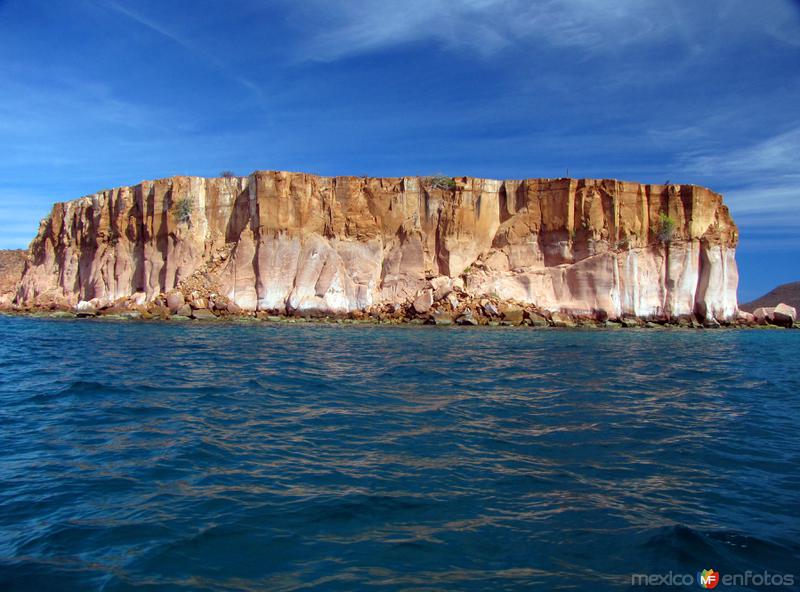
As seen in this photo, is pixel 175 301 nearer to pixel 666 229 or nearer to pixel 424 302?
pixel 424 302

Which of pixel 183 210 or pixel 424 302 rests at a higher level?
pixel 183 210

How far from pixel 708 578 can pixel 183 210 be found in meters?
40.2

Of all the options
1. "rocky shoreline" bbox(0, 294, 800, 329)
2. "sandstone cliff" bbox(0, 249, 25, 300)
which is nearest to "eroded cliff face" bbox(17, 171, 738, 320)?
"rocky shoreline" bbox(0, 294, 800, 329)

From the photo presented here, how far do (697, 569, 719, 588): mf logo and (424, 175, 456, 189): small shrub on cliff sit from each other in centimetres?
3775

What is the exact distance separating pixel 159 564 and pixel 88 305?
133 ft

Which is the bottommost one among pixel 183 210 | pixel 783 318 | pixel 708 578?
pixel 708 578

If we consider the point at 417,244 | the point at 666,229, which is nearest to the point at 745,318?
the point at 666,229

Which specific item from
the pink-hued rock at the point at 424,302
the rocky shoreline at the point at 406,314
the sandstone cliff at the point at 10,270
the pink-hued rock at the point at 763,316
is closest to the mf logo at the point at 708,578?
the rocky shoreline at the point at 406,314

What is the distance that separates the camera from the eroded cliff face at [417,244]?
37.2m

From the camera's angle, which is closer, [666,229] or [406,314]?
[406,314]

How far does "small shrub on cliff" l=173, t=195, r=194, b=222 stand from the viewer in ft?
128

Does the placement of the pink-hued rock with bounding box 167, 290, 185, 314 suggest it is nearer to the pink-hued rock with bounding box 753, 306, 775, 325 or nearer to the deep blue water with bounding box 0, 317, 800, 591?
the deep blue water with bounding box 0, 317, 800, 591

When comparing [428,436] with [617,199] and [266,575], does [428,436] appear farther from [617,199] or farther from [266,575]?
[617,199]

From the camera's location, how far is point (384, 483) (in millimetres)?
4977
